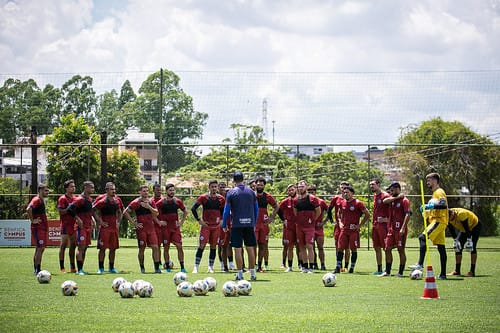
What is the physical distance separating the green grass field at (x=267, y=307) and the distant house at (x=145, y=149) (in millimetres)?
31382

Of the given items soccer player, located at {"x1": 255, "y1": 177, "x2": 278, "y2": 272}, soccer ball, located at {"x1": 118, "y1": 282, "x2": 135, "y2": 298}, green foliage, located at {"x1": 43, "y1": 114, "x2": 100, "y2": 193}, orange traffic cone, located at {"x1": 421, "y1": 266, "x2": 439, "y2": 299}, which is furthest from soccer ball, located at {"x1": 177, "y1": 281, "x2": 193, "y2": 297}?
green foliage, located at {"x1": 43, "y1": 114, "x2": 100, "y2": 193}

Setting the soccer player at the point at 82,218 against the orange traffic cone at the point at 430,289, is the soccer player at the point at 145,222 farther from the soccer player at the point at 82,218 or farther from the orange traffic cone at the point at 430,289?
the orange traffic cone at the point at 430,289

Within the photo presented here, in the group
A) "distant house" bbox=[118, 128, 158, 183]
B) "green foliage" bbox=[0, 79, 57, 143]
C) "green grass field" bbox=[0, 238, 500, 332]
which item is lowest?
"green grass field" bbox=[0, 238, 500, 332]

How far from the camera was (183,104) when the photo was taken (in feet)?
127

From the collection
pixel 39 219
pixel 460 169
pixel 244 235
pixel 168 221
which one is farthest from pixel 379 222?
pixel 460 169

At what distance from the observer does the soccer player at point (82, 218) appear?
18.4 metres

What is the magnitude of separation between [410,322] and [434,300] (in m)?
2.65

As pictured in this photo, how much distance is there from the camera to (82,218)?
18.7m

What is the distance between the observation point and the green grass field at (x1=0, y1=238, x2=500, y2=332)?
9680mm

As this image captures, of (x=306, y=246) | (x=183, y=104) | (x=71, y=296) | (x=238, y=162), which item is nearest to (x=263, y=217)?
(x=306, y=246)

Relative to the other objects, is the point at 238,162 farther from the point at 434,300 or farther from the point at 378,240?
the point at 434,300

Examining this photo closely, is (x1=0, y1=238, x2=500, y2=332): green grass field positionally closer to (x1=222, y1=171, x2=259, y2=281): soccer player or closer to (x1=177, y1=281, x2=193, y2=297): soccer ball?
(x1=177, y1=281, x2=193, y2=297): soccer ball

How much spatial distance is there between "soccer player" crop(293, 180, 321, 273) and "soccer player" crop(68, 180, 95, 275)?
5343 mm

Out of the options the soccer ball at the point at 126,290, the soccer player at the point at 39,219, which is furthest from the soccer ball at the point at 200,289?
the soccer player at the point at 39,219
